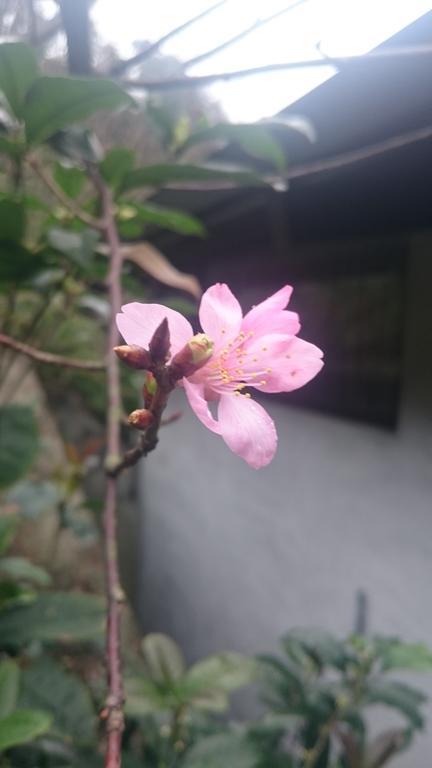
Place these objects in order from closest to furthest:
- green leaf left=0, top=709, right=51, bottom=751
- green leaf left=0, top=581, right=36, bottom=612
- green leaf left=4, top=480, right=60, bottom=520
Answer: green leaf left=0, top=709, right=51, bottom=751 → green leaf left=0, top=581, right=36, bottom=612 → green leaf left=4, top=480, right=60, bottom=520

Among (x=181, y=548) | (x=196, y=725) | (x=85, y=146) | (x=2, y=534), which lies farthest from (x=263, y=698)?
(x=181, y=548)

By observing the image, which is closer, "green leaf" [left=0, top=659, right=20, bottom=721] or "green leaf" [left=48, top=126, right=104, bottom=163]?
"green leaf" [left=0, top=659, right=20, bottom=721]

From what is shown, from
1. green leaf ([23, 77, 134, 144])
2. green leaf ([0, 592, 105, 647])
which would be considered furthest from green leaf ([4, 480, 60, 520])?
green leaf ([23, 77, 134, 144])

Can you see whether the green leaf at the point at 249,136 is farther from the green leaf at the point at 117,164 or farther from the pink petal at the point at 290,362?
the pink petal at the point at 290,362

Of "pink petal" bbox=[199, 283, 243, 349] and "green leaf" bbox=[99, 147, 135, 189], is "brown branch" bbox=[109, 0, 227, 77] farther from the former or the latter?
"pink petal" bbox=[199, 283, 243, 349]

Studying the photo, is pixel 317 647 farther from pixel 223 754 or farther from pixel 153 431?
pixel 153 431

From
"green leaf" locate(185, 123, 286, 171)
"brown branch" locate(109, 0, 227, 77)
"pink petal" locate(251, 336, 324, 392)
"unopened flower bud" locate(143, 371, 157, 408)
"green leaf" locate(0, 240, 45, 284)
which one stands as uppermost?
"brown branch" locate(109, 0, 227, 77)

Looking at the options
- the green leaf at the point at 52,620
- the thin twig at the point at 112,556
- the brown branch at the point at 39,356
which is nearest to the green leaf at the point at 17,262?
the thin twig at the point at 112,556
